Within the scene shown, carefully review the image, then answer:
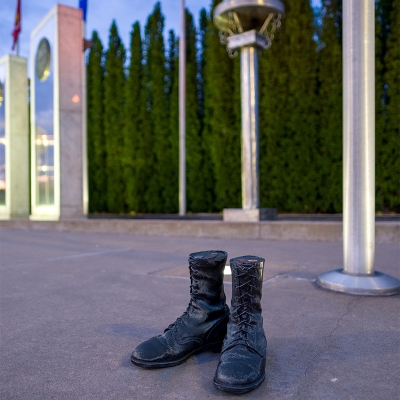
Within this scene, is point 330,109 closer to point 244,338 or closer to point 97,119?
point 97,119

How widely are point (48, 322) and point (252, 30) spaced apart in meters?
5.96

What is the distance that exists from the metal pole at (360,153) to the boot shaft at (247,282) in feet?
4.08

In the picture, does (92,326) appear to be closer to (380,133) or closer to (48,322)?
(48,322)

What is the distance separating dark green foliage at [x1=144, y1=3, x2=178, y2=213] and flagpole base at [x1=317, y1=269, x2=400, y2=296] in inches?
401

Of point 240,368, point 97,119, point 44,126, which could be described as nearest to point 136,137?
point 97,119

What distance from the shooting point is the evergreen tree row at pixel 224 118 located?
31.5 feet

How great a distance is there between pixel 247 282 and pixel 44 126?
10212 mm

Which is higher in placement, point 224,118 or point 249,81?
point 224,118

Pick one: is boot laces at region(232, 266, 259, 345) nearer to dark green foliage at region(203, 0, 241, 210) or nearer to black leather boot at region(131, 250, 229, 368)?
black leather boot at region(131, 250, 229, 368)

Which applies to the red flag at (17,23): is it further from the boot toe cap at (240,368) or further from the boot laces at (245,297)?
the boot toe cap at (240,368)

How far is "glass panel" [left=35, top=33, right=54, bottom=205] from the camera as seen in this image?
10492 mm

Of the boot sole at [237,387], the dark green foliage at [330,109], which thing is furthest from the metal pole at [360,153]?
the dark green foliage at [330,109]

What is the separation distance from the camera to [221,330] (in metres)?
1.71

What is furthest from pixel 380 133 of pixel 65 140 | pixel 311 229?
pixel 65 140
